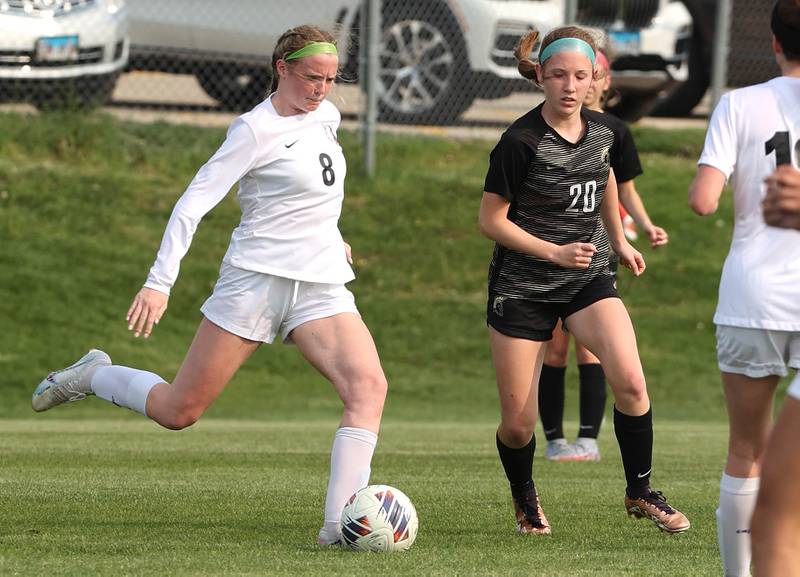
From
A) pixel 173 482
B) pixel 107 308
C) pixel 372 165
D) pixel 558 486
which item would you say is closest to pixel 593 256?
pixel 558 486

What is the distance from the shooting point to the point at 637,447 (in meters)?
6.43

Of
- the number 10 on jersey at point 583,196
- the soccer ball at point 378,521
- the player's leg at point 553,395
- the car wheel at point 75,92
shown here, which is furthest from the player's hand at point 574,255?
the car wheel at point 75,92

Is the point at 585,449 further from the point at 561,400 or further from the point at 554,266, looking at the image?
the point at 554,266

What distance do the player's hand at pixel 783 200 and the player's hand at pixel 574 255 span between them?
2399 millimetres

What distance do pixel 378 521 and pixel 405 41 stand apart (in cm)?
1049

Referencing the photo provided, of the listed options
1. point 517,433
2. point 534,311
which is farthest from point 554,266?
point 517,433

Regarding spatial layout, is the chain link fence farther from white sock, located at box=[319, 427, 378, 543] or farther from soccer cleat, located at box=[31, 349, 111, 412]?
white sock, located at box=[319, 427, 378, 543]

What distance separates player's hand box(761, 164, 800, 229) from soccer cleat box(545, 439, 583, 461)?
5.55 meters

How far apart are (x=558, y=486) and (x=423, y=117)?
8.62m

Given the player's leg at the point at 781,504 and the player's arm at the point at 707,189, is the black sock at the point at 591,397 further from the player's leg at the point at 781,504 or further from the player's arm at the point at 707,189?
the player's leg at the point at 781,504

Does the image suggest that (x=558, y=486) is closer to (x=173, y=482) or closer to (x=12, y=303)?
(x=173, y=482)

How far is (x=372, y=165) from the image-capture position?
15.8 meters

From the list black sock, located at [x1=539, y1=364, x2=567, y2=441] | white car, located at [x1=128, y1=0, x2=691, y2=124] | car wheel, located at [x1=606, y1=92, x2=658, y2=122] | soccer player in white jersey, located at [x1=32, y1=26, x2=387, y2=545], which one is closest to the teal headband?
soccer player in white jersey, located at [x1=32, y1=26, x2=387, y2=545]

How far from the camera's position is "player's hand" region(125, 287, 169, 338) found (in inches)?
223
